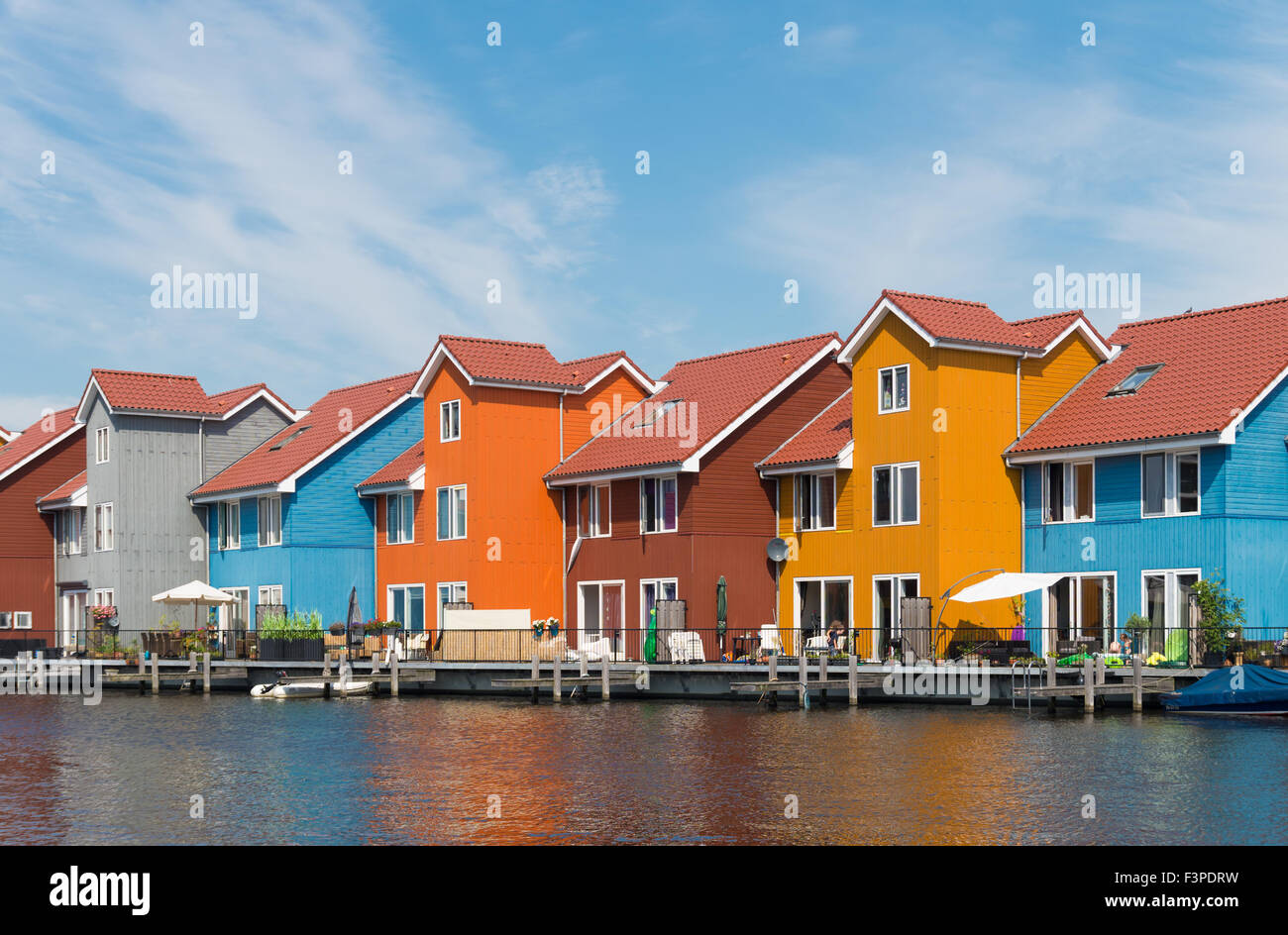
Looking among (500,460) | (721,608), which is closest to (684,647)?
(721,608)

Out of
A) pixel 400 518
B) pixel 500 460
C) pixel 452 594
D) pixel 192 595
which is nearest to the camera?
pixel 500 460

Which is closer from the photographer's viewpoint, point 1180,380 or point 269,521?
point 1180,380

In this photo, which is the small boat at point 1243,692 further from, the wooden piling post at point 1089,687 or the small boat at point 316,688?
the small boat at point 316,688

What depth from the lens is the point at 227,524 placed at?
6838 cm

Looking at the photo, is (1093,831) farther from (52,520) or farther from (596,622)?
(52,520)

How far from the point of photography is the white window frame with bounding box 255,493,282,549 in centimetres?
6434

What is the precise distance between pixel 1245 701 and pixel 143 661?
38.1 meters

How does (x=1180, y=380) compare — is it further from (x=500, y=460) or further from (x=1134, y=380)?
(x=500, y=460)

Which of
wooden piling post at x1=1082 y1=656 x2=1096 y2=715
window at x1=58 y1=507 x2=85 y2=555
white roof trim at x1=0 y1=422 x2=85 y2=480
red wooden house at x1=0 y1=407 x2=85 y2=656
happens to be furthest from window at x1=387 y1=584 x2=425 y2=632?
wooden piling post at x1=1082 y1=656 x2=1096 y2=715

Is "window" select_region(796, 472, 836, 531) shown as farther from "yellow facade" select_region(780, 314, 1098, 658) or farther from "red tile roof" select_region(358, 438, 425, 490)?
"red tile roof" select_region(358, 438, 425, 490)

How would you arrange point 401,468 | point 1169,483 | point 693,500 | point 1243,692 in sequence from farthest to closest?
1. point 401,468
2. point 693,500
3. point 1169,483
4. point 1243,692

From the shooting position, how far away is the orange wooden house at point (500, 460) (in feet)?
187

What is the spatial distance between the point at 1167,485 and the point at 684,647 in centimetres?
1474

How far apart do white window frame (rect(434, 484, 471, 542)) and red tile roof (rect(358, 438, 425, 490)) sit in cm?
237
